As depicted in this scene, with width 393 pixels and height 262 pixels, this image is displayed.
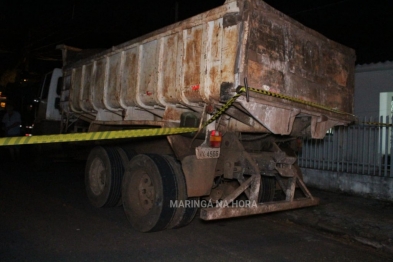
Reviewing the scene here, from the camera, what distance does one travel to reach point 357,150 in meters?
7.79

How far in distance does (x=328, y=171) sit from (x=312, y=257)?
4.29 metres

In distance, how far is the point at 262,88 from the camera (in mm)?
4090

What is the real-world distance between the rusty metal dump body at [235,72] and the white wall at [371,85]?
4409 millimetres

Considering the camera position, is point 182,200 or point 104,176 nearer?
point 182,200

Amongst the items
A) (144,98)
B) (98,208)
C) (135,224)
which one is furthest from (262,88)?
(98,208)

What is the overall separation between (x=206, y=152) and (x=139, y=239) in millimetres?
1446

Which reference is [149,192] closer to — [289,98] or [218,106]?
[218,106]

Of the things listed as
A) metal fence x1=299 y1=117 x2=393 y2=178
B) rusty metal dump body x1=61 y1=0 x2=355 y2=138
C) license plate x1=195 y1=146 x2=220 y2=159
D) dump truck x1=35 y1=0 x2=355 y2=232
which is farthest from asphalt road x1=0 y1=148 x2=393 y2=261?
metal fence x1=299 y1=117 x2=393 y2=178

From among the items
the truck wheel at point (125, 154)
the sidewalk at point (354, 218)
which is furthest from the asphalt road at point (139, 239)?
the truck wheel at point (125, 154)

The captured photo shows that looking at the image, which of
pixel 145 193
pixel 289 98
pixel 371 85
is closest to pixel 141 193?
pixel 145 193

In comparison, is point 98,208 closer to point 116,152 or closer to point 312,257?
point 116,152

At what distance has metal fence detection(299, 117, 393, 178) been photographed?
7.30 m

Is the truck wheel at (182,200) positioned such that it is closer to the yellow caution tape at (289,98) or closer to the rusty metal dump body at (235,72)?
the rusty metal dump body at (235,72)

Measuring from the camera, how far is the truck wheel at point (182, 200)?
4520 mm
